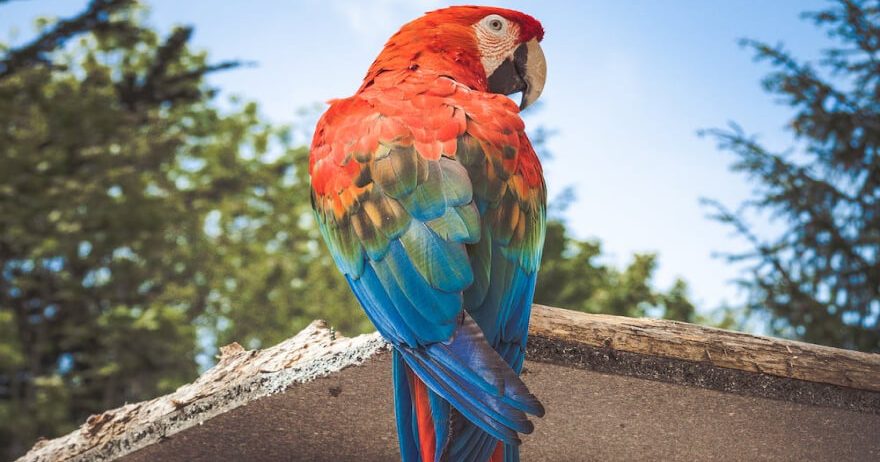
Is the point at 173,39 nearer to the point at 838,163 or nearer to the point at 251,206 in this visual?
the point at 251,206

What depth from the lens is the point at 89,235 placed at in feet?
31.8

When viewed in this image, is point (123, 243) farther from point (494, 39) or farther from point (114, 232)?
point (494, 39)

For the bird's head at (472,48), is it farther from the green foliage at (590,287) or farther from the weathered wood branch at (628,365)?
the green foliage at (590,287)

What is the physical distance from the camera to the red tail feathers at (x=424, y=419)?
132 centimetres

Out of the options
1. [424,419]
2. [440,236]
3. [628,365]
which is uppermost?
[440,236]

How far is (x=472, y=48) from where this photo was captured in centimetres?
198

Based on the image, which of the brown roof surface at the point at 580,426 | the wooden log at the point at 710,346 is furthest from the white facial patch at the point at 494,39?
the brown roof surface at the point at 580,426

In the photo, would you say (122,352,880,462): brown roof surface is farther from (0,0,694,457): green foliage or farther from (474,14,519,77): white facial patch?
(0,0,694,457): green foliage

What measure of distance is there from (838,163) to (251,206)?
360 inches

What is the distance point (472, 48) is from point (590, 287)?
31.5 feet

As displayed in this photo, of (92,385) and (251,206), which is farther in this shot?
(251,206)

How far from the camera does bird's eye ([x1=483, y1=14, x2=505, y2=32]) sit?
202 centimetres

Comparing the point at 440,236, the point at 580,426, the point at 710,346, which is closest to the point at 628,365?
the point at 710,346

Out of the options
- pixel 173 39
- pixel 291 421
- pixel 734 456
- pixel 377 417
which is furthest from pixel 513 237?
pixel 173 39
